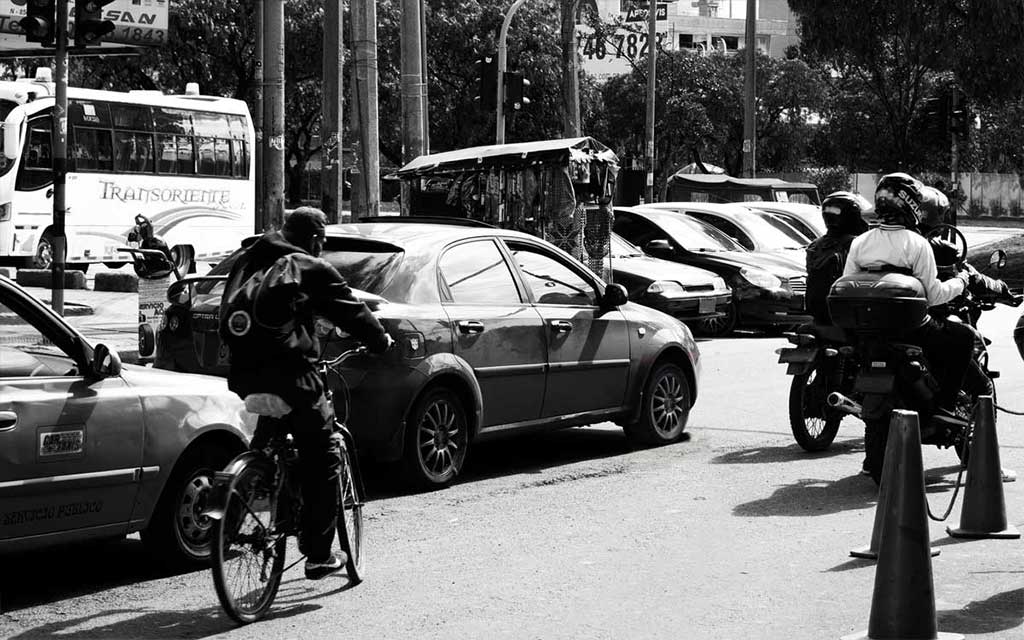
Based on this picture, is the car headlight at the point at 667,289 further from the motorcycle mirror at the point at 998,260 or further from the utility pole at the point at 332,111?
the motorcycle mirror at the point at 998,260

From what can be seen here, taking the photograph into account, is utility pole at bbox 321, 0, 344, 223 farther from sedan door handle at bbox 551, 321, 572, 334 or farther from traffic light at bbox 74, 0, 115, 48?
sedan door handle at bbox 551, 321, 572, 334

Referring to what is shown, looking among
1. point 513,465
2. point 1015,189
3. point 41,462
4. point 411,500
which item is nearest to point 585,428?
point 513,465

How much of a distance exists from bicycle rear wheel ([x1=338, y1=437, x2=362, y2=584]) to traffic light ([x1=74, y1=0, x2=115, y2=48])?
30.2 feet

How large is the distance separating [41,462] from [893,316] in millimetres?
4596

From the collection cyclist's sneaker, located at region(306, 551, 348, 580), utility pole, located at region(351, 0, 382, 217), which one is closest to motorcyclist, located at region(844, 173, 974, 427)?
cyclist's sneaker, located at region(306, 551, 348, 580)

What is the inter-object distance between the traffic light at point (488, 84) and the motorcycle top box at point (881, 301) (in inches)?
620

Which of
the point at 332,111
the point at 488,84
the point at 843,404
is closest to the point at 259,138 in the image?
the point at 488,84

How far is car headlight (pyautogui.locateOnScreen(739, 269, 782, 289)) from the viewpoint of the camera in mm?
18953

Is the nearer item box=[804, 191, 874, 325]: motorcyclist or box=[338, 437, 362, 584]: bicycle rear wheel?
box=[338, 437, 362, 584]: bicycle rear wheel

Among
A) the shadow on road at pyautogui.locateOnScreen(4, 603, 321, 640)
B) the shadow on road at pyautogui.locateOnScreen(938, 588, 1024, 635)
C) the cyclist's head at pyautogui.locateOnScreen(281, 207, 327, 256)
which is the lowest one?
the shadow on road at pyautogui.locateOnScreen(4, 603, 321, 640)

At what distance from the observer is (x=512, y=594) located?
6098mm

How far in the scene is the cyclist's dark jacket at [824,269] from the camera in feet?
32.6

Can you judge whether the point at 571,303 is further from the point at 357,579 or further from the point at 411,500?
the point at 357,579

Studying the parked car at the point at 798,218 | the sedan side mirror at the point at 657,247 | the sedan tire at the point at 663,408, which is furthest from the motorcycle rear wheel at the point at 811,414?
the parked car at the point at 798,218
